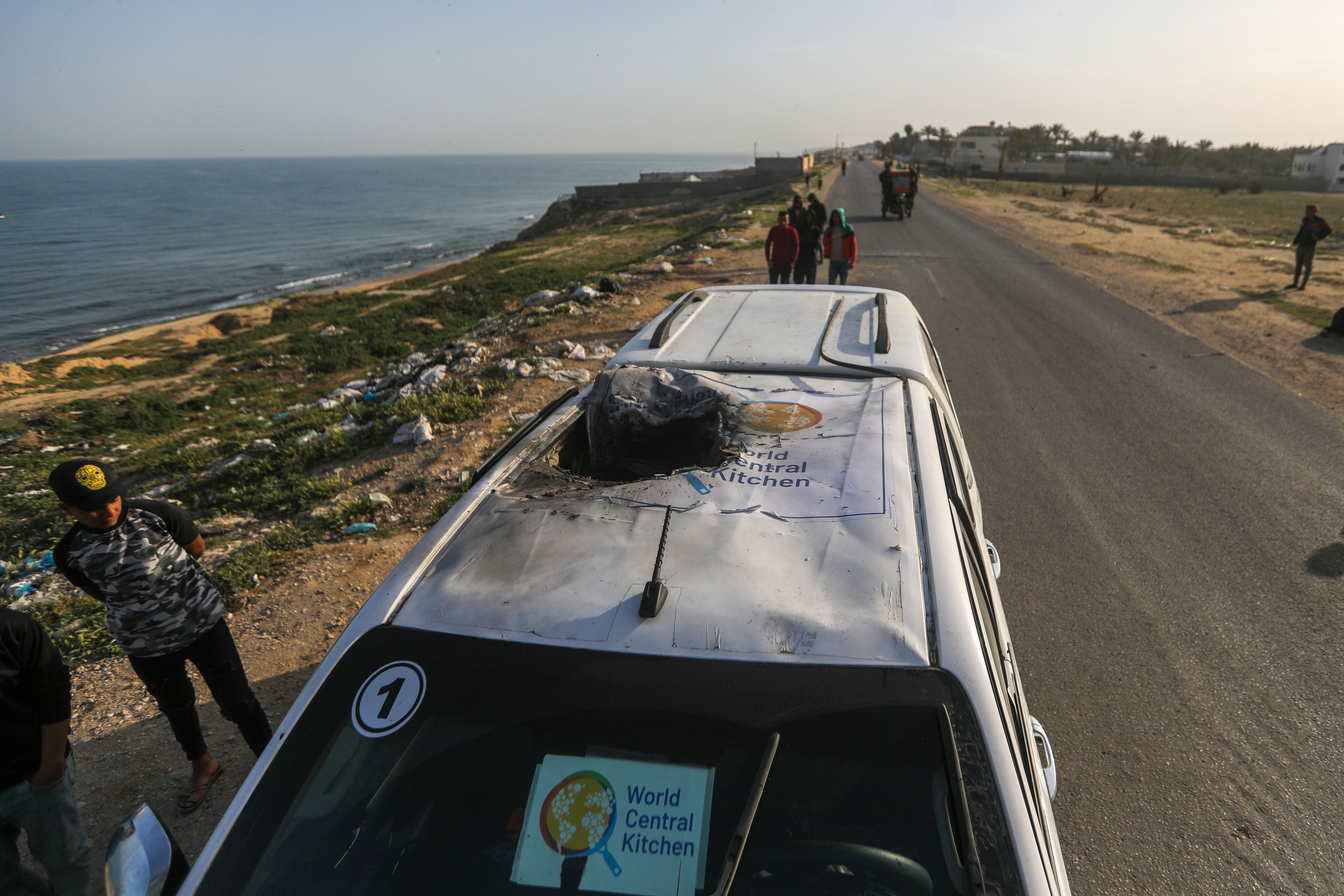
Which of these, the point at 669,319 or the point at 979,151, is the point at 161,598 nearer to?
the point at 669,319

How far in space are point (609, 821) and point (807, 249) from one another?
10625 millimetres

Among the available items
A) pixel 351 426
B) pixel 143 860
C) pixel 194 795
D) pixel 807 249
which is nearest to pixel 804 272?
pixel 807 249

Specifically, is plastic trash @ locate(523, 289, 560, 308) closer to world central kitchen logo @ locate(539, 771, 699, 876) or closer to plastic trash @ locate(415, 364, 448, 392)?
plastic trash @ locate(415, 364, 448, 392)

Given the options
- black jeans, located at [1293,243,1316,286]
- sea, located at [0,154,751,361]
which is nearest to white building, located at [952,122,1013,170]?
sea, located at [0,154,751,361]

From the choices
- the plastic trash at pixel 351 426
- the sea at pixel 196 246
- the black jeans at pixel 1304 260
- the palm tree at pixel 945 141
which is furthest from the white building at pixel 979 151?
the plastic trash at pixel 351 426

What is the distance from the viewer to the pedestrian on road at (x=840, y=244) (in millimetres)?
10273

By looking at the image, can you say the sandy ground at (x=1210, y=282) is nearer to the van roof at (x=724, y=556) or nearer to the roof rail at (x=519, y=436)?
the van roof at (x=724, y=556)

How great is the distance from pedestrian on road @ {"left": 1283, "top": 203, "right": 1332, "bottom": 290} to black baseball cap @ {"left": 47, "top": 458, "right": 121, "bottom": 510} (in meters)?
17.0

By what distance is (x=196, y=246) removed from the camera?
181ft

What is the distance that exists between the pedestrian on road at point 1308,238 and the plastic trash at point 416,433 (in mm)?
15243

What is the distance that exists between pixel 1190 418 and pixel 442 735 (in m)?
8.33

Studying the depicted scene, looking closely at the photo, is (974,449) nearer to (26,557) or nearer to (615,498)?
(615,498)

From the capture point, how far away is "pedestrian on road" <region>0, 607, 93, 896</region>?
229cm

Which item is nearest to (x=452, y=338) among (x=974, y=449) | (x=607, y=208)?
(x=974, y=449)
